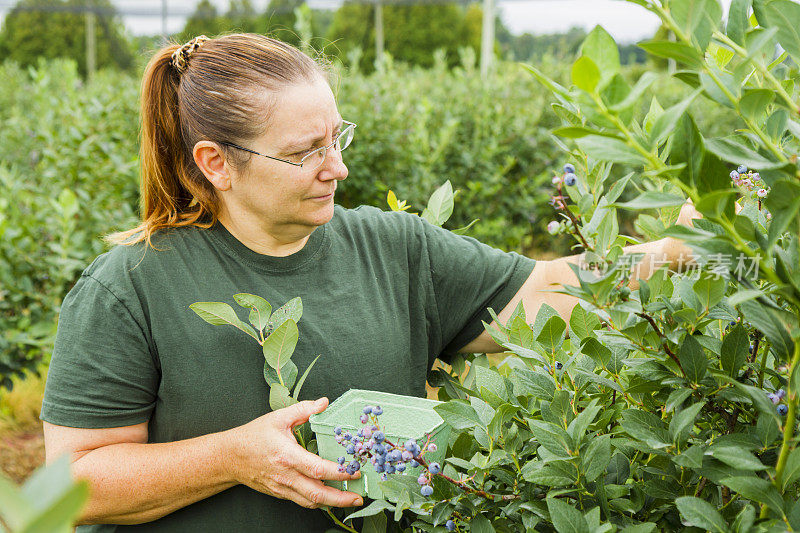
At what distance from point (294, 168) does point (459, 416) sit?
30.3 inches

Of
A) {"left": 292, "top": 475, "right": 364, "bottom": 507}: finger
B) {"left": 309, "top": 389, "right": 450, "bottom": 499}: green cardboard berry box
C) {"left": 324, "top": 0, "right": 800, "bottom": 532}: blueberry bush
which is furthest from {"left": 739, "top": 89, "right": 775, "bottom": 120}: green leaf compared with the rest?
{"left": 292, "top": 475, "right": 364, "bottom": 507}: finger

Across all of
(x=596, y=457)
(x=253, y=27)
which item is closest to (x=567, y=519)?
(x=596, y=457)

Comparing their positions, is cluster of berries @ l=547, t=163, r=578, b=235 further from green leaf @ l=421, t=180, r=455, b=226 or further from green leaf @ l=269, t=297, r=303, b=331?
green leaf @ l=421, t=180, r=455, b=226

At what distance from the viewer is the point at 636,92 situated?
59 centimetres

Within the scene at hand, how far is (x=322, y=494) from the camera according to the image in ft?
4.10

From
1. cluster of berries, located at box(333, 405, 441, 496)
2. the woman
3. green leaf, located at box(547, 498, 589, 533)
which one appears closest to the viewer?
green leaf, located at box(547, 498, 589, 533)

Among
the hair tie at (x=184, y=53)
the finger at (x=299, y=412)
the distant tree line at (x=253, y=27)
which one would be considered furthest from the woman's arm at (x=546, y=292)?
the distant tree line at (x=253, y=27)

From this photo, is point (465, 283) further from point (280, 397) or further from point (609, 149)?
point (609, 149)

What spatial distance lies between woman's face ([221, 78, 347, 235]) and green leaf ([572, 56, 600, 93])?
1.00 metres

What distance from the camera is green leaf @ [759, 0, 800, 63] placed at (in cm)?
70

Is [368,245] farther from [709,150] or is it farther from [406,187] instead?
[406,187]

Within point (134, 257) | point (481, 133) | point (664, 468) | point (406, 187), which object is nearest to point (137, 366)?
point (134, 257)

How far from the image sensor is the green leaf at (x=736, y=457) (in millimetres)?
740

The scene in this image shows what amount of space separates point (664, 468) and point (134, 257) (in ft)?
3.70
